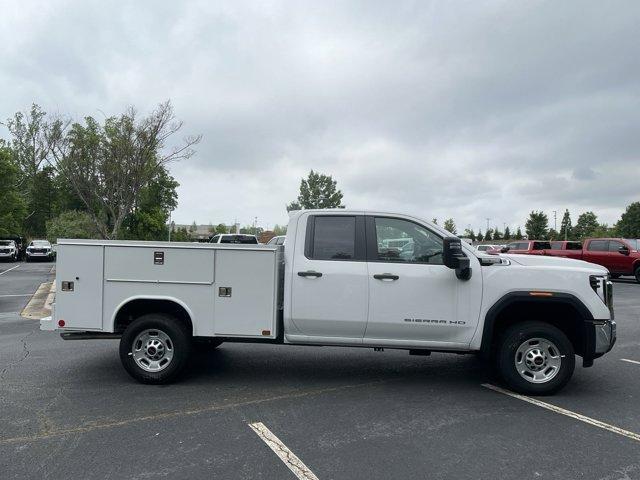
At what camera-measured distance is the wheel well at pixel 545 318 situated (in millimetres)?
5551

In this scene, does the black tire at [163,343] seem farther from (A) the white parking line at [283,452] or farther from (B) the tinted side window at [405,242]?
(B) the tinted side window at [405,242]

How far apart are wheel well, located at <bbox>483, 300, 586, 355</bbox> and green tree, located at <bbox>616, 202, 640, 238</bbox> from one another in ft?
330

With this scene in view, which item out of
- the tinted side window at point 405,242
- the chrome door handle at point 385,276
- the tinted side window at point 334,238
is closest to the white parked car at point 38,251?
the tinted side window at point 334,238

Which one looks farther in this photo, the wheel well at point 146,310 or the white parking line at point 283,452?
the wheel well at point 146,310

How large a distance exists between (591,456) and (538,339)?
5.35 ft

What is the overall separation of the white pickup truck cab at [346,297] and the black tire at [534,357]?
0.01m

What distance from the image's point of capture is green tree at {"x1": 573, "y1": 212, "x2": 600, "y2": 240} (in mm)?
103812

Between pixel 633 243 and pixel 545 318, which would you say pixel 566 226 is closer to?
pixel 633 243

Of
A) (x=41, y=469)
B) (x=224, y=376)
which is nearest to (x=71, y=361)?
(x=224, y=376)

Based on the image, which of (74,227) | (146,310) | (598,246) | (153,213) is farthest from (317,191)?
(146,310)

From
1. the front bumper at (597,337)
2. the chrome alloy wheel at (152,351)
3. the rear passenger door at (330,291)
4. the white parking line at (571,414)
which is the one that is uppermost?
the rear passenger door at (330,291)

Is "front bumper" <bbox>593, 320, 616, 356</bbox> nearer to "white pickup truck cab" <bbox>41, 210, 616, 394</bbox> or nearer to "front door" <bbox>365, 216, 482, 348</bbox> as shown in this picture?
"white pickup truck cab" <bbox>41, 210, 616, 394</bbox>

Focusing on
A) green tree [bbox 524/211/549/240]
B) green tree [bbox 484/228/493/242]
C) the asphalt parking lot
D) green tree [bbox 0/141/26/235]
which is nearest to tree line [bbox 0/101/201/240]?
green tree [bbox 0/141/26/235]

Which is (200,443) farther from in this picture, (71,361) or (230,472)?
(71,361)
